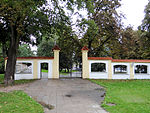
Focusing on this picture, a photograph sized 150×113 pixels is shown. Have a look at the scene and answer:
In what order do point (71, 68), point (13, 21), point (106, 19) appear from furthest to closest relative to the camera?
point (71, 68) < point (106, 19) < point (13, 21)

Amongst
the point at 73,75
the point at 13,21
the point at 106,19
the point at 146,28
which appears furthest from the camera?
the point at 73,75

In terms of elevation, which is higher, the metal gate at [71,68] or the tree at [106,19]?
the tree at [106,19]

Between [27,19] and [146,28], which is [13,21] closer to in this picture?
[27,19]

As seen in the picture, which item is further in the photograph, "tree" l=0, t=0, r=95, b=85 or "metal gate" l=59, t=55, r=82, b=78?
"metal gate" l=59, t=55, r=82, b=78

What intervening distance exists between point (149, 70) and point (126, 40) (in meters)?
4.34

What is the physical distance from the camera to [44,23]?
11.4 metres

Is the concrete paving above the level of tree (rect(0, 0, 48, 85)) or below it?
below

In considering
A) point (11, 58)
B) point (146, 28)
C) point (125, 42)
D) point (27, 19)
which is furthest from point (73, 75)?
point (146, 28)

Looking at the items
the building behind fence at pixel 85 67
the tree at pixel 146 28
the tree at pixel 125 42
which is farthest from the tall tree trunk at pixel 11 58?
the tree at pixel 146 28

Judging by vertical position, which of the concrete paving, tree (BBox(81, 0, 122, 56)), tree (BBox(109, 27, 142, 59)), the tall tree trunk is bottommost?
the concrete paving

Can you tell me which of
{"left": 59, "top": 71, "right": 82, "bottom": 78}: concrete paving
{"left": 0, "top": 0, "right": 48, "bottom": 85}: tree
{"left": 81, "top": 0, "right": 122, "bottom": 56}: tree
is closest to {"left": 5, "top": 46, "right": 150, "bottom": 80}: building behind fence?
{"left": 59, "top": 71, "right": 82, "bottom": 78}: concrete paving

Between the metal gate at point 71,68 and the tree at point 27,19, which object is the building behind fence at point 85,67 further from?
the tree at point 27,19

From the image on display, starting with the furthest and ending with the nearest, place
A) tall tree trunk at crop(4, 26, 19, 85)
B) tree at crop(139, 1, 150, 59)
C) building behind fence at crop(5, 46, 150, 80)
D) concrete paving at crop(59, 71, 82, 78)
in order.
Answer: concrete paving at crop(59, 71, 82, 78) → tree at crop(139, 1, 150, 59) → building behind fence at crop(5, 46, 150, 80) → tall tree trunk at crop(4, 26, 19, 85)

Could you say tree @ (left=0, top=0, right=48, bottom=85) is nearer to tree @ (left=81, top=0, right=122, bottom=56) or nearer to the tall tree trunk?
the tall tree trunk
